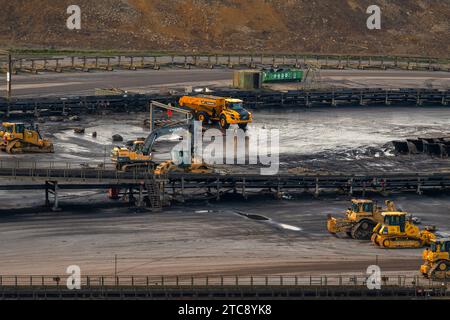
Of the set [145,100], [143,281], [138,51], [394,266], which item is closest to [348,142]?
[145,100]

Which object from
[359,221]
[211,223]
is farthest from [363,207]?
[211,223]

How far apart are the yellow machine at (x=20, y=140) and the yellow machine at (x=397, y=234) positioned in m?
32.5

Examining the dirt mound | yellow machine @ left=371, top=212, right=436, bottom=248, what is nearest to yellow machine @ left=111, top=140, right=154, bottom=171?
yellow machine @ left=371, top=212, right=436, bottom=248

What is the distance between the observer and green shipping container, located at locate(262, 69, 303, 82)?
132250 mm

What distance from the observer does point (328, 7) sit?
565 feet

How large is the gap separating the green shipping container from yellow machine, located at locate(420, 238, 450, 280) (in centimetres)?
7091

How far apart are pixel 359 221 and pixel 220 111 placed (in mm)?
38109

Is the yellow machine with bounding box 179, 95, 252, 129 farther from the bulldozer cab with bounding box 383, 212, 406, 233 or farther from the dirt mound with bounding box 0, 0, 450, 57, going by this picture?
the dirt mound with bounding box 0, 0, 450, 57

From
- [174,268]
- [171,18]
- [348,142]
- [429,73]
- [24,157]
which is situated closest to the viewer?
[174,268]

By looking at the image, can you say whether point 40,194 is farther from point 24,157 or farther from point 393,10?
point 393,10

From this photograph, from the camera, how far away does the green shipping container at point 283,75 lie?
13225 cm

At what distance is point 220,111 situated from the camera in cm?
10750

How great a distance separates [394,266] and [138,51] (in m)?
94.8
